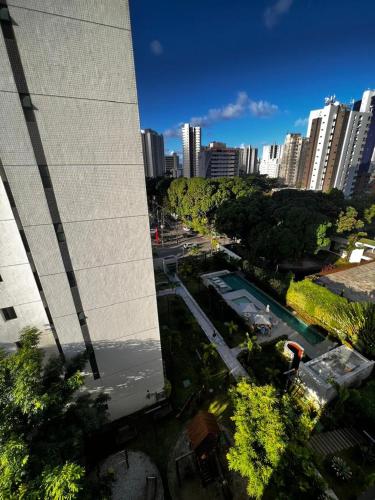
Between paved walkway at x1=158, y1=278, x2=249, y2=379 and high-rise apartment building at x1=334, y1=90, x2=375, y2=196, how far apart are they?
3160 inches

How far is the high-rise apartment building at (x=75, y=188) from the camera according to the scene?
667 centimetres

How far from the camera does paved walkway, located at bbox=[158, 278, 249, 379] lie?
54.4 feet

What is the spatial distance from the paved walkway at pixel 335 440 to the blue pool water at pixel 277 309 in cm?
769

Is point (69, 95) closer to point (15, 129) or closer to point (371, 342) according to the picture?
point (15, 129)

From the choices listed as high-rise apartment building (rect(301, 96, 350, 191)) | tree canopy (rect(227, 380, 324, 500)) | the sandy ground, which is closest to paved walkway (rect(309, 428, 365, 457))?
tree canopy (rect(227, 380, 324, 500))

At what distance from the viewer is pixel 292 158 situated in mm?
114750

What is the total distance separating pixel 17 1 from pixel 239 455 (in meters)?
16.8

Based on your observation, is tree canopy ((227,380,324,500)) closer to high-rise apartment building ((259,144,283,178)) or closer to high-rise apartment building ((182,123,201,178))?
high-rise apartment building ((182,123,201,178))

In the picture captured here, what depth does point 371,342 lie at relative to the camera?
15438 millimetres

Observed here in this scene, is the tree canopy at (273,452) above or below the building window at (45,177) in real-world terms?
below

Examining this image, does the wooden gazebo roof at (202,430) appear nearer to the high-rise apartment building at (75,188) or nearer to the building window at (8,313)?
the high-rise apartment building at (75,188)

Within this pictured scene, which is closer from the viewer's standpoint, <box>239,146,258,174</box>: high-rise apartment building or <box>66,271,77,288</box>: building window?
<box>66,271,77,288</box>: building window

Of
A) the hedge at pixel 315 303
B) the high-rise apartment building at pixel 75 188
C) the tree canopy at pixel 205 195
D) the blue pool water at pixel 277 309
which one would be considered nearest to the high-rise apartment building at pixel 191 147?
the tree canopy at pixel 205 195

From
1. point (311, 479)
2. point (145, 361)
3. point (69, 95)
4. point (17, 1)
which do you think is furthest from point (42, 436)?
point (17, 1)
